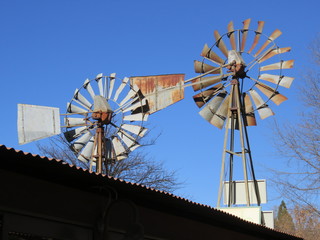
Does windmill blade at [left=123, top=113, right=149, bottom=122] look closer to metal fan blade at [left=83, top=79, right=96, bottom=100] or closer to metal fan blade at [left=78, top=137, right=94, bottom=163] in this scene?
metal fan blade at [left=78, top=137, right=94, bottom=163]

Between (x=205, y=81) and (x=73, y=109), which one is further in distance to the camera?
(x=205, y=81)

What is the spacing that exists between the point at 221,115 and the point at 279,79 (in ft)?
7.15

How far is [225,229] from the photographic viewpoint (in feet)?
41.3

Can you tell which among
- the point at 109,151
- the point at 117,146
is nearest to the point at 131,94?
the point at 117,146

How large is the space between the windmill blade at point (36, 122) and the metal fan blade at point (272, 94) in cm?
716

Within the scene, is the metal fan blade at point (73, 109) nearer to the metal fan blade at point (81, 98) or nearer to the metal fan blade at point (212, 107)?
the metal fan blade at point (81, 98)

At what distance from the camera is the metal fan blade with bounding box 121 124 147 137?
1709 centimetres

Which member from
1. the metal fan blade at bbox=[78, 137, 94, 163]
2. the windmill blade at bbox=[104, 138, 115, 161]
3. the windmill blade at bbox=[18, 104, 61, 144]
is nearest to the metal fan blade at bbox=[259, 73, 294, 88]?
the windmill blade at bbox=[104, 138, 115, 161]

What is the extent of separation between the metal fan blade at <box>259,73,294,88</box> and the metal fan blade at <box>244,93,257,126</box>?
0.86 meters

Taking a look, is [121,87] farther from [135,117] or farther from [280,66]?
[280,66]

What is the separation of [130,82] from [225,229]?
6.82 metres

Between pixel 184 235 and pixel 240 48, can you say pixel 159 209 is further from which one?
pixel 240 48

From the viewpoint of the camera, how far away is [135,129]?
17234mm

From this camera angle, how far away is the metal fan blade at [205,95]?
18750mm
